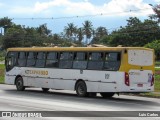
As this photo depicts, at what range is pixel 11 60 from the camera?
104ft

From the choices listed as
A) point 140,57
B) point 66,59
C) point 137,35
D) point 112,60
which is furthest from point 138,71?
point 137,35

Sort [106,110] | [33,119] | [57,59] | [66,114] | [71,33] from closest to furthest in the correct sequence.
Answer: [33,119], [66,114], [106,110], [57,59], [71,33]

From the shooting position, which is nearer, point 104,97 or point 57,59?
point 104,97

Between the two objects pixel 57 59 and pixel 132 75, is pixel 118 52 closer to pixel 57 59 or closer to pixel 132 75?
pixel 132 75

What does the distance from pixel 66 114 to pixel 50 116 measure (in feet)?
2.81

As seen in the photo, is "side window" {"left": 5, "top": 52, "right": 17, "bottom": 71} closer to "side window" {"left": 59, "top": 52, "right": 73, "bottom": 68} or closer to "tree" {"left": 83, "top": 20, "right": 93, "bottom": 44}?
"side window" {"left": 59, "top": 52, "right": 73, "bottom": 68}

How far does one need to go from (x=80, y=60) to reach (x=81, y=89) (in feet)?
5.15

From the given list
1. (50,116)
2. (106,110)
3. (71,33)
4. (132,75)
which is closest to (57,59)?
(132,75)

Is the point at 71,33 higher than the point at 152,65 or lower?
higher

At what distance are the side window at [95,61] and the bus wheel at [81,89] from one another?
0.98 metres

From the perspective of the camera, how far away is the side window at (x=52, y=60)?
2811 cm

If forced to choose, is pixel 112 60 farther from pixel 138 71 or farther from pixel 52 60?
pixel 52 60

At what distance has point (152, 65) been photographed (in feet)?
81.0

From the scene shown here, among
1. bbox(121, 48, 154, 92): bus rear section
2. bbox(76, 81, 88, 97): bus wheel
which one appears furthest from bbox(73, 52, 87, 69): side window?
bbox(121, 48, 154, 92): bus rear section
